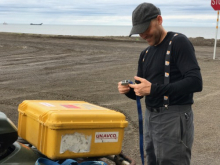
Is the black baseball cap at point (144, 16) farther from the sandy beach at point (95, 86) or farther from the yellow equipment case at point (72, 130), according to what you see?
the sandy beach at point (95, 86)

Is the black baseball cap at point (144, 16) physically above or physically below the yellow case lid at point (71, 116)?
above

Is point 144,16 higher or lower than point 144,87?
higher

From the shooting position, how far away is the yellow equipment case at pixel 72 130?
322 centimetres

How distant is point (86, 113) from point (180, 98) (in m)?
0.85

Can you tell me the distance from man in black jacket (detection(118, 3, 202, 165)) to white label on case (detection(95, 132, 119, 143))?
399mm

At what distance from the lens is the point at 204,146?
19.1 feet

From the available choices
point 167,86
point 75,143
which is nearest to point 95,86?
point 75,143

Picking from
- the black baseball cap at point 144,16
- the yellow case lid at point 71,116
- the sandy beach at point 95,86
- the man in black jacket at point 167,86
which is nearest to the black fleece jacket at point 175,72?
the man in black jacket at point 167,86

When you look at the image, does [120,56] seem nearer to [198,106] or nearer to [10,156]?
[198,106]

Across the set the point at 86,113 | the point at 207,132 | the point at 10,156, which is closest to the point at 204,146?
the point at 207,132

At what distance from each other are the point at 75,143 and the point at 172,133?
2.80 feet

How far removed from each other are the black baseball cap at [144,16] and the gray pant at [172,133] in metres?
0.69

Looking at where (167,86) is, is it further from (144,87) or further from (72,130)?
(72,130)

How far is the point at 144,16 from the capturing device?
10.1ft
